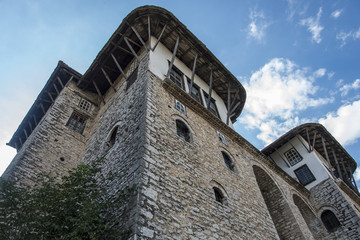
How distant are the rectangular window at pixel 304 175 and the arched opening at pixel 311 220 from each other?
179 cm

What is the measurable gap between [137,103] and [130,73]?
11.3ft

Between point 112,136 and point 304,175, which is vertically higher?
point 304,175

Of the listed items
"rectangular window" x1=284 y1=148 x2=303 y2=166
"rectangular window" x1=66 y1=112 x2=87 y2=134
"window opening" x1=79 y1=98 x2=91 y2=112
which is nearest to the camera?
"rectangular window" x1=66 y1=112 x2=87 y2=134

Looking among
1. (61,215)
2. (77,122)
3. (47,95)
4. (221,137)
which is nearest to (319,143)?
(221,137)

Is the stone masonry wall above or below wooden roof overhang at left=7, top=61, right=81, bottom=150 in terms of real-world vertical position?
below

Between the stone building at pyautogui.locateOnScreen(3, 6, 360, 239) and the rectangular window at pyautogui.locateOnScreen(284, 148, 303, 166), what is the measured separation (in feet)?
0.24

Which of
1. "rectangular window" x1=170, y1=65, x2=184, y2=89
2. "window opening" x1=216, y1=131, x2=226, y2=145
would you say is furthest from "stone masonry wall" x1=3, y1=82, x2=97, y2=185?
"window opening" x1=216, y1=131, x2=226, y2=145

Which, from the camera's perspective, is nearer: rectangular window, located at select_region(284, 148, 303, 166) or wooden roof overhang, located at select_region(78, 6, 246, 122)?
wooden roof overhang, located at select_region(78, 6, 246, 122)

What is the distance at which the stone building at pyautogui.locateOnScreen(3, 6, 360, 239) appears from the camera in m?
5.77

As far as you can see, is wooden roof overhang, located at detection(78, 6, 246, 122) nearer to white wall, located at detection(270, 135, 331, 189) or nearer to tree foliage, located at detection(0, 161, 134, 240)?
white wall, located at detection(270, 135, 331, 189)

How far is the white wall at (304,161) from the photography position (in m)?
14.6

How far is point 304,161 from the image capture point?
51.7 ft

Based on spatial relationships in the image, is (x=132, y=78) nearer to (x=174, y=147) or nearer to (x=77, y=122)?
(x=77, y=122)

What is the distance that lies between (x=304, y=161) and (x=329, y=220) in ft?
12.7
